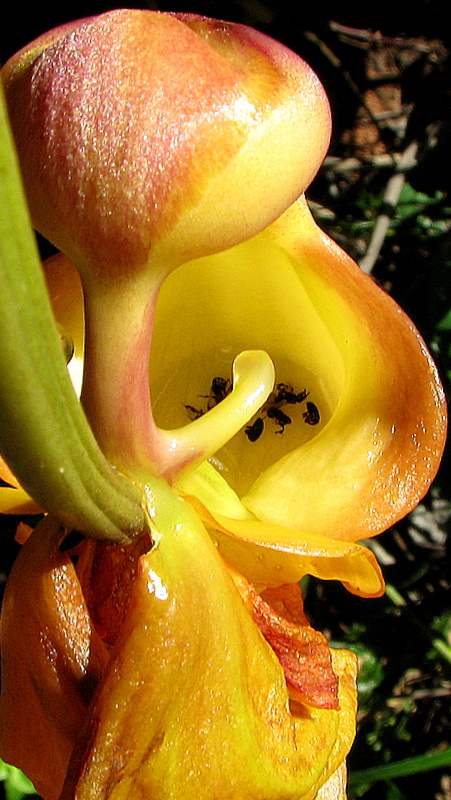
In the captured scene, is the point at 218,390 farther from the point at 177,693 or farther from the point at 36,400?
the point at 36,400

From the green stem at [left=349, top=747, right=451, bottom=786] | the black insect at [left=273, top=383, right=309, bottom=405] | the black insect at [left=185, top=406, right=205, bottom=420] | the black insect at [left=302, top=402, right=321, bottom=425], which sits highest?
the black insect at [left=273, top=383, right=309, bottom=405]

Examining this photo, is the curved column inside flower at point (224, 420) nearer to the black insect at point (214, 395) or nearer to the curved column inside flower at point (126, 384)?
the curved column inside flower at point (126, 384)

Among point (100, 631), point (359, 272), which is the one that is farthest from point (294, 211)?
point (100, 631)

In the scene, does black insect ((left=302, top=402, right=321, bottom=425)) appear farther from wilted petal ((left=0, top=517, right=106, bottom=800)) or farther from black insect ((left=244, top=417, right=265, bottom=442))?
wilted petal ((left=0, top=517, right=106, bottom=800))

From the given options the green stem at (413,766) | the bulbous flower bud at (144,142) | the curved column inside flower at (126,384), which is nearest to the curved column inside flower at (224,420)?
the curved column inside flower at (126,384)

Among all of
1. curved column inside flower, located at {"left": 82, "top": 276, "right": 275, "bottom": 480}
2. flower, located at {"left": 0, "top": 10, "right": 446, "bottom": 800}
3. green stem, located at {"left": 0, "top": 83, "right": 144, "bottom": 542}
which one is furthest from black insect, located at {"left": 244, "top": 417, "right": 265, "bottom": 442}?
green stem, located at {"left": 0, "top": 83, "right": 144, "bottom": 542}

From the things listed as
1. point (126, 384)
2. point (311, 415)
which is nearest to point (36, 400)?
point (126, 384)
